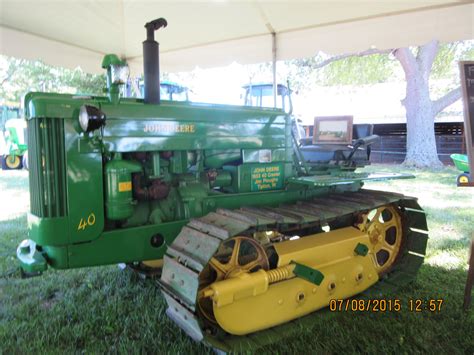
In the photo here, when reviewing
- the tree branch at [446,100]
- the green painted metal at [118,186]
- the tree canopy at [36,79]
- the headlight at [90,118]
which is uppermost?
the tree canopy at [36,79]

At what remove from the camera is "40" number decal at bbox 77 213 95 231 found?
2361 mm

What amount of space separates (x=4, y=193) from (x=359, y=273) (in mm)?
7498

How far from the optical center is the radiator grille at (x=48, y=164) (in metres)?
2.23

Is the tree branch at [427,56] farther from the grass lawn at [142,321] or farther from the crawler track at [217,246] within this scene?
the crawler track at [217,246]

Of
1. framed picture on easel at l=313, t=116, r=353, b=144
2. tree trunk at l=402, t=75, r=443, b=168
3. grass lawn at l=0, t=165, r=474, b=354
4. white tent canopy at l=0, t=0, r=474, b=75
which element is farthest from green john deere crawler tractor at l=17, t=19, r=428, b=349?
tree trunk at l=402, t=75, r=443, b=168

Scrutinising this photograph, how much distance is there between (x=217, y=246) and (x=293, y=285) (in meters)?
0.72

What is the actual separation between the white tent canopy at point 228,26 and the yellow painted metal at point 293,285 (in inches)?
102

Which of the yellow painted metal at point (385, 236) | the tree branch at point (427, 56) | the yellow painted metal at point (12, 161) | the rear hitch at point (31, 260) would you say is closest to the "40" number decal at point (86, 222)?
the rear hitch at point (31, 260)

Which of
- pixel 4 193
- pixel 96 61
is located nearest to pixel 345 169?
pixel 96 61

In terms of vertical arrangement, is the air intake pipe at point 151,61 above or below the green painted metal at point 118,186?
above

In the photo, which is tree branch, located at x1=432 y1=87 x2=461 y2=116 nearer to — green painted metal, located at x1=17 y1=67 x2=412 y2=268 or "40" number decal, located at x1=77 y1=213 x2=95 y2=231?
green painted metal, located at x1=17 y1=67 x2=412 y2=268

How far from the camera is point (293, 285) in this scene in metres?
2.58

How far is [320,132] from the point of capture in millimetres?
4781

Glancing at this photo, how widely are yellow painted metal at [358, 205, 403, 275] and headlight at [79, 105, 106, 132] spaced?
2391 millimetres
